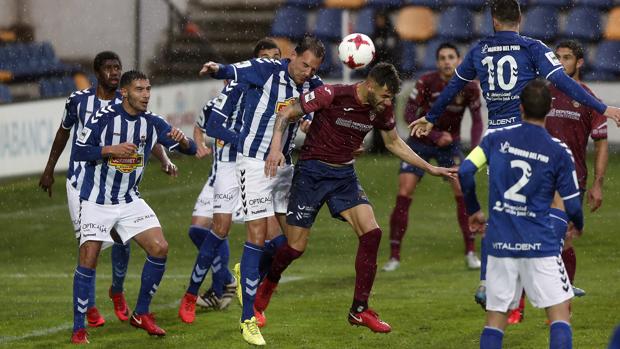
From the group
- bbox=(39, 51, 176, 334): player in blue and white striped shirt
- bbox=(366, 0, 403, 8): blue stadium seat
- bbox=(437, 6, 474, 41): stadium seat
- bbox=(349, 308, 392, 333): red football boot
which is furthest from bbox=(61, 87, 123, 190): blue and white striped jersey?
bbox=(437, 6, 474, 41): stadium seat

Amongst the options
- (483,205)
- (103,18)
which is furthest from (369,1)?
(483,205)

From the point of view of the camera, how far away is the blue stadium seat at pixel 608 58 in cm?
2100

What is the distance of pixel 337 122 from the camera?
9.02 meters

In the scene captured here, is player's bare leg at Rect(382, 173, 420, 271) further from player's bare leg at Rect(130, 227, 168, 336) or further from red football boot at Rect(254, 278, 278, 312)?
player's bare leg at Rect(130, 227, 168, 336)

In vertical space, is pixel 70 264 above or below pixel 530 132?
below

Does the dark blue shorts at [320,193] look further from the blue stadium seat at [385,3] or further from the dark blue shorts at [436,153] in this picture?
the blue stadium seat at [385,3]

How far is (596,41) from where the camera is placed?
2178 centimetres

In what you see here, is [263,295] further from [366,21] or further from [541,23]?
[541,23]

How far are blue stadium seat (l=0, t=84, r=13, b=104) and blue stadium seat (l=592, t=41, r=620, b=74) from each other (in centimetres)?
893

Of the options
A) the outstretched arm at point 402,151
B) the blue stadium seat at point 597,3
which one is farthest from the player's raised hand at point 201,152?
the blue stadium seat at point 597,3

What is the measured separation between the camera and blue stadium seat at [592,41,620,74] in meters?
21.0

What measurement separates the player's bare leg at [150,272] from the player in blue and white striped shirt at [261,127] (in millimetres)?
570

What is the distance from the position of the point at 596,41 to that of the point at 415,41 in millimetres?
2916

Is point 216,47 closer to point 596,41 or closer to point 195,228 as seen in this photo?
point 596,41
